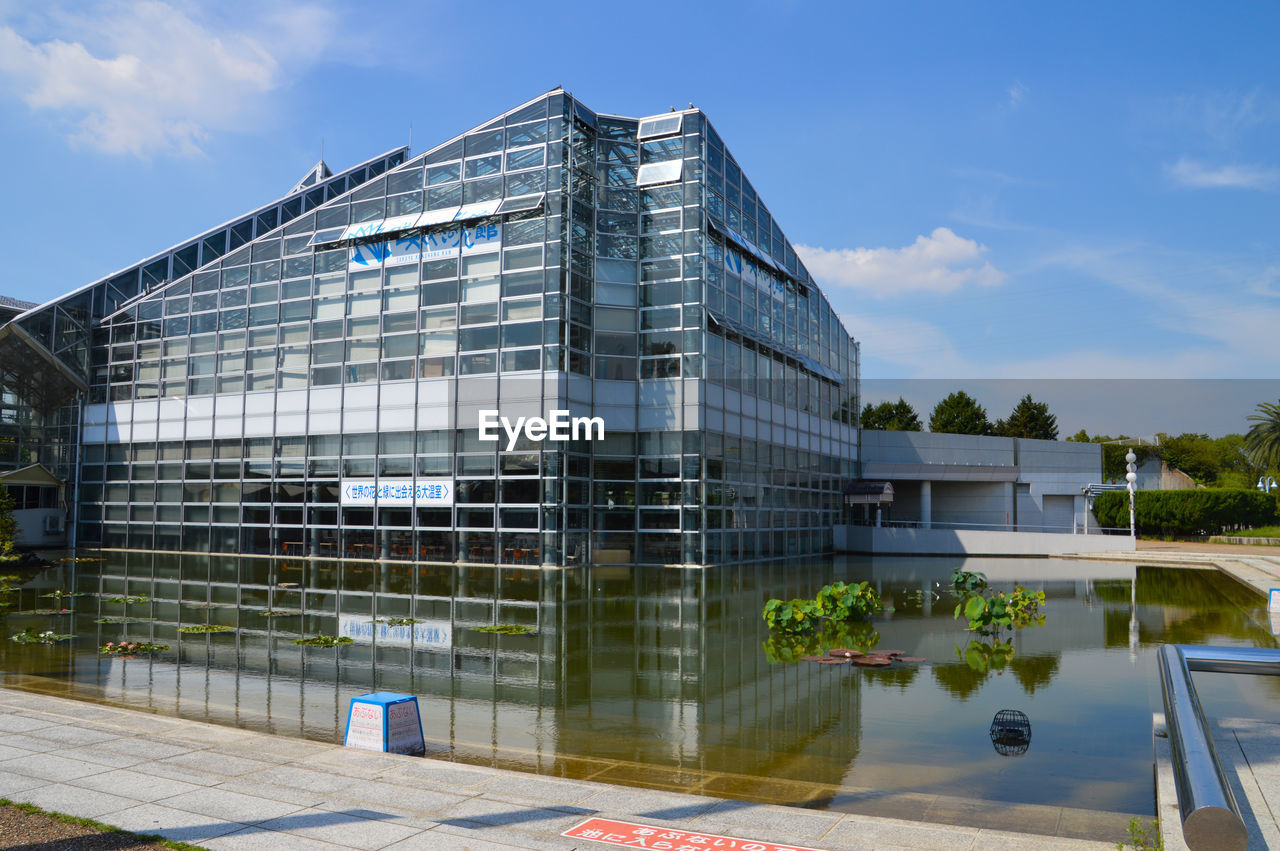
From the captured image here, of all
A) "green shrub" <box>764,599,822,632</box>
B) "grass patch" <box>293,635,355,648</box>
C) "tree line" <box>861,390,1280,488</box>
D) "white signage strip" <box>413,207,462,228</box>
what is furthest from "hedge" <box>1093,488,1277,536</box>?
"grass patch" <box>293,635,355,648</box>

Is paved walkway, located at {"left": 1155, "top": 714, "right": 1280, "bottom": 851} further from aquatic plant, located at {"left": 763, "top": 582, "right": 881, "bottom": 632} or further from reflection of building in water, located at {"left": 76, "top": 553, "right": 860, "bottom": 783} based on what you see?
aquatic plant, located at {"left": 763, "top": 582, "right": 881, "bottom": 632}

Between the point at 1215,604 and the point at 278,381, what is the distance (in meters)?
38.2

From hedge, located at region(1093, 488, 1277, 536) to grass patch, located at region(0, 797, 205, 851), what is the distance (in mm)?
64179

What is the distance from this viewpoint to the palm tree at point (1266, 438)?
239 feet

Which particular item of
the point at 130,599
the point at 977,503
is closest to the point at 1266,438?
the point at 977,503

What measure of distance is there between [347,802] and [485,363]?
102ft

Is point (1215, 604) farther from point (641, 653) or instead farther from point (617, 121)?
point (617, 121)

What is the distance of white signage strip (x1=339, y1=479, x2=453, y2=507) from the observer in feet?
127

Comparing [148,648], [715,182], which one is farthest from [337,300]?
[148,648]

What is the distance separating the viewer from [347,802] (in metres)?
7.90

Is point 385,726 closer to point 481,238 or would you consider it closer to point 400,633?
point 400,633

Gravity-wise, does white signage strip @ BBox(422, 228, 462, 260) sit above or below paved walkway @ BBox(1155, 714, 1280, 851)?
above

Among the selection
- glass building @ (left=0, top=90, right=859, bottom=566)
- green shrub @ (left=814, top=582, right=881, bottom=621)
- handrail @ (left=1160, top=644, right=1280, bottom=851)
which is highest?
glass building @ (left=0, top=90, right=859, bottom=566)

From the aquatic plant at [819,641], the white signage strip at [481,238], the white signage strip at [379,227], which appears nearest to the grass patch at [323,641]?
the aquatic plant at [819,641]
